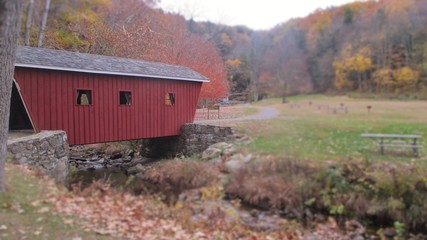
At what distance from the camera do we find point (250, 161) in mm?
7559

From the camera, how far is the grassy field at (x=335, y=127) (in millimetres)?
7211

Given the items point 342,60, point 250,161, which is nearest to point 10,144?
point 250,161

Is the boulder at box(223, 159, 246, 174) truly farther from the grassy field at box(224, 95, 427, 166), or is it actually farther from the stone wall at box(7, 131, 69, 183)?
the stone wall at box(7, 131, 69, 183)

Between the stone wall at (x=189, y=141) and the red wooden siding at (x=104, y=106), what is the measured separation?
24.1 inches

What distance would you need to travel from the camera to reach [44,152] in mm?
8188

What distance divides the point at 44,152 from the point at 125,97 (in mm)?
4514

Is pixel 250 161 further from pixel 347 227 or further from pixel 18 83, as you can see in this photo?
pixel 18 83

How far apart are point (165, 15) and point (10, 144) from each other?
2271 cm

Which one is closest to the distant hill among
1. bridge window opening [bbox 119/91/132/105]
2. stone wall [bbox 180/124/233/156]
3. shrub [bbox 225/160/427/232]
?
Answer: shrub [bbox 225/160/427/232]

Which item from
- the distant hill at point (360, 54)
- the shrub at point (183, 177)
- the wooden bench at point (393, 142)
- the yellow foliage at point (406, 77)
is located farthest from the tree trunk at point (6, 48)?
the yellow foliage at point (406, 77)

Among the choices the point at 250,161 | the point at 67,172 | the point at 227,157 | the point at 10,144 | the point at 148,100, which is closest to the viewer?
the point at 10,144

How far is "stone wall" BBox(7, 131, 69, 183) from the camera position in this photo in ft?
23.6

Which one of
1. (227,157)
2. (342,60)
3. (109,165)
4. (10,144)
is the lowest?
(109,165)

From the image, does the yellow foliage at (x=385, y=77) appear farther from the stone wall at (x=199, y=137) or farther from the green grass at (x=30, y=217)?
the green grass at (x=30, y=217)
